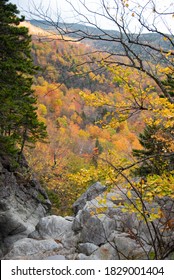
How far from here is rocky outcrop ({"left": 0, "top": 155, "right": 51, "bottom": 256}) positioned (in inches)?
548

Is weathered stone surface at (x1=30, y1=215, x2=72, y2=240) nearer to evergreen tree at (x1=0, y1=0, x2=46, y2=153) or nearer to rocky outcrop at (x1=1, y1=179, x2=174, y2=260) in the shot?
rocky outcrop at (x1=1, y1=179, x2=174, y2=260)

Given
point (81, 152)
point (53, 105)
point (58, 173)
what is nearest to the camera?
point (58, 173)

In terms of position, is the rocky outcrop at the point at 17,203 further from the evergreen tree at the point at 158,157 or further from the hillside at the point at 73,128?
the evergreen tree at the point at 158,157

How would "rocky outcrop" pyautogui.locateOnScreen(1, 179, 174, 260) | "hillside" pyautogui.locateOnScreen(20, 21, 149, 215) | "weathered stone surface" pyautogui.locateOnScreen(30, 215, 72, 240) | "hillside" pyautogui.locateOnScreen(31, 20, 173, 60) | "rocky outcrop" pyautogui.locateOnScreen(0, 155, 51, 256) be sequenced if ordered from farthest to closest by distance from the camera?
"rocky outcrop" pyautogui.locateOnScreen(0, 155, 51, 256) → "weathered stone surface" pyautogui.locateOnScreen(30, 215, 72, 240) → "rocky outcrop" pyautogui.locateOnScreen(1, 179, 174, 260) → "hillside" pyautogui.locateOnScreen(20, 21, 149, 215) → "hillside" pyautogui.locateOnScreen(31, 20, 173, 60)

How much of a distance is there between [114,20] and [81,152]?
2272 inches

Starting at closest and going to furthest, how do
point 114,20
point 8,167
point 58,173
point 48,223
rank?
point 114,20
point 48,223
point 8,167
point 58,173

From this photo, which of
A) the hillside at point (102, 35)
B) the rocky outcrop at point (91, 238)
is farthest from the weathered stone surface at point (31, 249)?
the hillside at point (102, 35)

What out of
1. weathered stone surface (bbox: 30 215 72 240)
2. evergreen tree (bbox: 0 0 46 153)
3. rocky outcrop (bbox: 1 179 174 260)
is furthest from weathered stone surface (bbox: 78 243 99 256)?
evergreen tree (bbox: 0 0 46 153)

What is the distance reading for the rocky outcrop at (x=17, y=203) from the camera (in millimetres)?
13914

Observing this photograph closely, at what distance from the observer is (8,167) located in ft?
56.1

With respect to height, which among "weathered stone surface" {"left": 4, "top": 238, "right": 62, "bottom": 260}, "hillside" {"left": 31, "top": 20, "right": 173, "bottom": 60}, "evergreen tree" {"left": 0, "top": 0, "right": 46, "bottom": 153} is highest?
"evergreen tree" {"left": 0, "top": 0, "right": 46, "bottom": 153}
